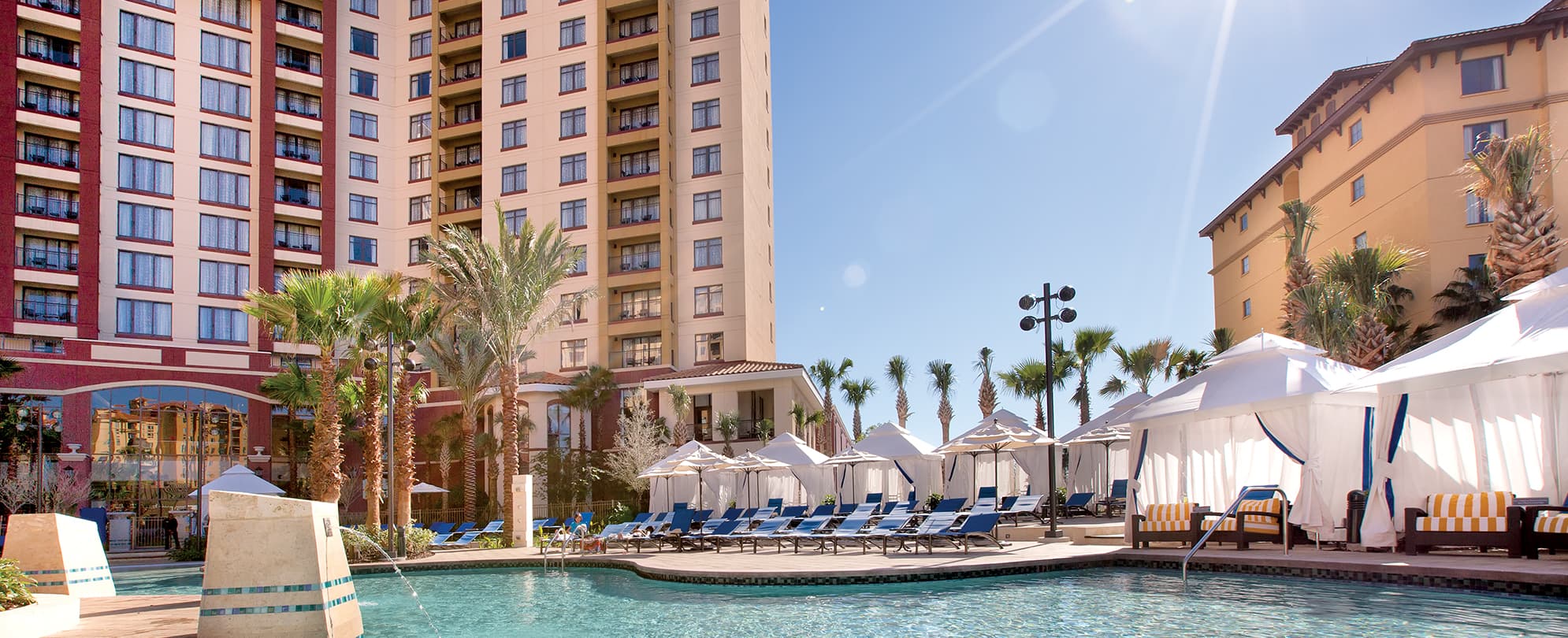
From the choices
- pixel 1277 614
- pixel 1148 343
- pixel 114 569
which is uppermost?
pixel 1148 343

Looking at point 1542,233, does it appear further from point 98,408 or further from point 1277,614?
point 98,408

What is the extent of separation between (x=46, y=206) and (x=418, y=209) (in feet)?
48.6

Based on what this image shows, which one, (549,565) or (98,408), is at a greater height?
(98,408)

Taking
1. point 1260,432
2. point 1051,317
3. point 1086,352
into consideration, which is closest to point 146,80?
point 1086,352

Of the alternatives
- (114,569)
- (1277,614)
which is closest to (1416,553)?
(1277,614)

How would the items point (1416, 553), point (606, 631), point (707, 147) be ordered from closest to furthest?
point (606, 631), point (1416, 553), point (707, 147)

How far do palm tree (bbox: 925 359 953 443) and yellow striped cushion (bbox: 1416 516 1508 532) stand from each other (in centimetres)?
4035

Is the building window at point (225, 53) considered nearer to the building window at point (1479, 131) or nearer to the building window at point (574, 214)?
the building window at point (574, 214)

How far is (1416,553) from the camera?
12.9 meters

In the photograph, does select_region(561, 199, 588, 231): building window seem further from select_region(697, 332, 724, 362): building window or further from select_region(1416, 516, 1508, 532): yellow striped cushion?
select_region(1416, 516, 1508, 532): yellow striped cushion

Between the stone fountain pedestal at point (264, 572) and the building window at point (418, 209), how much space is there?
145 feet

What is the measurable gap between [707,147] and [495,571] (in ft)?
92.4

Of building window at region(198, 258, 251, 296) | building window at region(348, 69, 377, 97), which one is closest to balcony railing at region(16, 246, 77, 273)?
building window at region(198, 258, 251, 296)

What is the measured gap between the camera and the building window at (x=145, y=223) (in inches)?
1764
